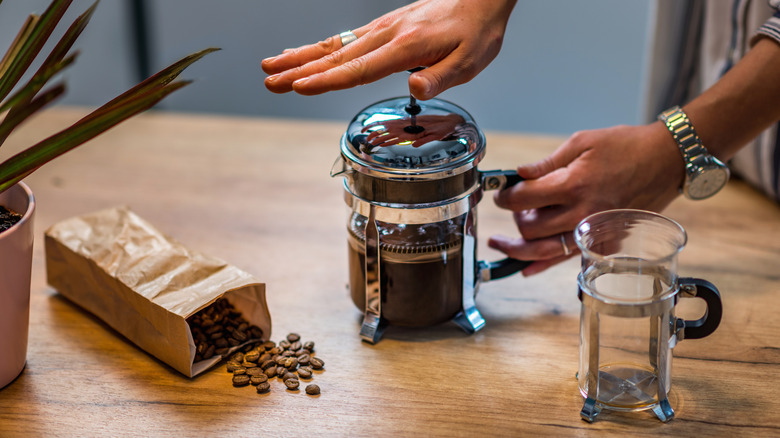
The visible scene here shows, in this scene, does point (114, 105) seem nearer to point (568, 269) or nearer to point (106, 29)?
point (568, 269)

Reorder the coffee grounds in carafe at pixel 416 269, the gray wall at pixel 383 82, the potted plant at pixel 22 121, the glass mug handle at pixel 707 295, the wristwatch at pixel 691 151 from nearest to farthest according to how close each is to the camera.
A: the potted plant at pixel 22 121, the glass mug handle at pixel 707 295, the coffee grounds in carafe at pixel 416 269, the wristwatch at pixel 691 151, the gray wall at pixel 383 82

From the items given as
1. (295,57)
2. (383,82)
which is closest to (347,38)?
(295,57)

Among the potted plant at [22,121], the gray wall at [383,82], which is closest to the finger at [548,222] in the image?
the potted plant at [22,121]

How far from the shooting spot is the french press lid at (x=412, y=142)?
0.82 m

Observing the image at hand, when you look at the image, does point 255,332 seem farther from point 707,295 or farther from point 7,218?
point 707,295

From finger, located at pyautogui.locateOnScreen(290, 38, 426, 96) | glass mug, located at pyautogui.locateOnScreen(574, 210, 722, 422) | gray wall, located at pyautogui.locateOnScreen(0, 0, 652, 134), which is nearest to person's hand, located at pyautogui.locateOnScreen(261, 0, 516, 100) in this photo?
finger, located at pyautogui.locateOnScreen(290, 38, 426, 96)

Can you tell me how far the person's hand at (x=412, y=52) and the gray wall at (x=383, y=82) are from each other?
5.89 ft

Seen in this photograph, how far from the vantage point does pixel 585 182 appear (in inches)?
38.3

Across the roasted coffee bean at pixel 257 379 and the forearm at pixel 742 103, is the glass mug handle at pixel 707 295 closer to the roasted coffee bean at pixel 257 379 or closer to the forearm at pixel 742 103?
the forearm at pixel 742 103

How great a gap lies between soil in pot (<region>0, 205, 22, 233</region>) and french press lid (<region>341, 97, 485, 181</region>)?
0.37 meters

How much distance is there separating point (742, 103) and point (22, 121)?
852 millimetres

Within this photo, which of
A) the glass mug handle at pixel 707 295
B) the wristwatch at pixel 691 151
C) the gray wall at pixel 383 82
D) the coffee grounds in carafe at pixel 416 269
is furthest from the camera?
the gray wall at pixel 383 82

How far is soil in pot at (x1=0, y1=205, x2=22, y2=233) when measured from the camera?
817mm

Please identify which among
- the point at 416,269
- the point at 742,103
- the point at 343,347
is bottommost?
the point at 343,347
